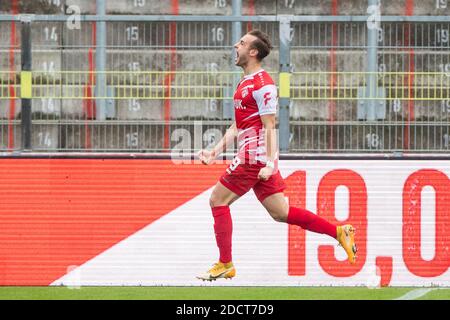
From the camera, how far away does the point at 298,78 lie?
10727mm

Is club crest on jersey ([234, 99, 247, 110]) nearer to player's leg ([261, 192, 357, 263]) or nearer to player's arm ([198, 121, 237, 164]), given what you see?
player's arm ([198, 121, 237, 164])

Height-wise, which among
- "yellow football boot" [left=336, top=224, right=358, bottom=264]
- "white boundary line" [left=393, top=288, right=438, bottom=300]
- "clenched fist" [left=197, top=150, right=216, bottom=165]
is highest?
"clenched fist" [left=197, top=150, right=216, bottom=165]

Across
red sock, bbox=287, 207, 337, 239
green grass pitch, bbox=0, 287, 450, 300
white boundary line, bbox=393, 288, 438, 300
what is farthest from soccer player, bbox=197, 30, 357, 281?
white boundary line, bbox=393, 288, 438, 300

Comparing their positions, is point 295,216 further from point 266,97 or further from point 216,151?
point 266,97

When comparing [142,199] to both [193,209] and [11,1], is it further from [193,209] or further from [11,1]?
[11,1]

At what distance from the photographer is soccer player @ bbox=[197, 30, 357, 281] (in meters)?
7.91

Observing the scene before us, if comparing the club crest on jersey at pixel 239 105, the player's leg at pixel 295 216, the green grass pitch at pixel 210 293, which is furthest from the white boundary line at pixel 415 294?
the club crest on jersey at pixel 239 105

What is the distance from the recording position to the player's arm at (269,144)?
779cm

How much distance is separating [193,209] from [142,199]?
454 millimetres

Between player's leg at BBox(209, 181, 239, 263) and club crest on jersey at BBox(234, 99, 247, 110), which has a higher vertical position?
club crest on jersey at BBox(234, 99, 247, 110)

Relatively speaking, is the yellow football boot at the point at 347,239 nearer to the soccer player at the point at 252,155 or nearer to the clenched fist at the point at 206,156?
the soccer player at the point at 252,155

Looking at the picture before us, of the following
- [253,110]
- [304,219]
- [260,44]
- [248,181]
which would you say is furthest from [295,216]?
[260,44]

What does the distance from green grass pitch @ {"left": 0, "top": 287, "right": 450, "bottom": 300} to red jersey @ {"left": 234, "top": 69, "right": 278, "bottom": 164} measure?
1499 millimetres

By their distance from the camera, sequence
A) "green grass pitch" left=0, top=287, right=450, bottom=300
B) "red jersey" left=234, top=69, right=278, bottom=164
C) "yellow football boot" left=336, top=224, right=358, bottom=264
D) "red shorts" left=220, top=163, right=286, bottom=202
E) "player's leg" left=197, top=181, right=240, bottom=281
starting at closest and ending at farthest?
1. "red jersey" left=234, top=69, right=278, bottom=164
2. "red shorts" left=220, top=163, right=286, bottom=202
3. "player's leg" left=197, top=181, right=240, bottom=281
4. "yellow football boot" left=336, top=224, right=358, bottom=264
5. "green grass pitch" left=0, top=287, right=450, bottom=300
